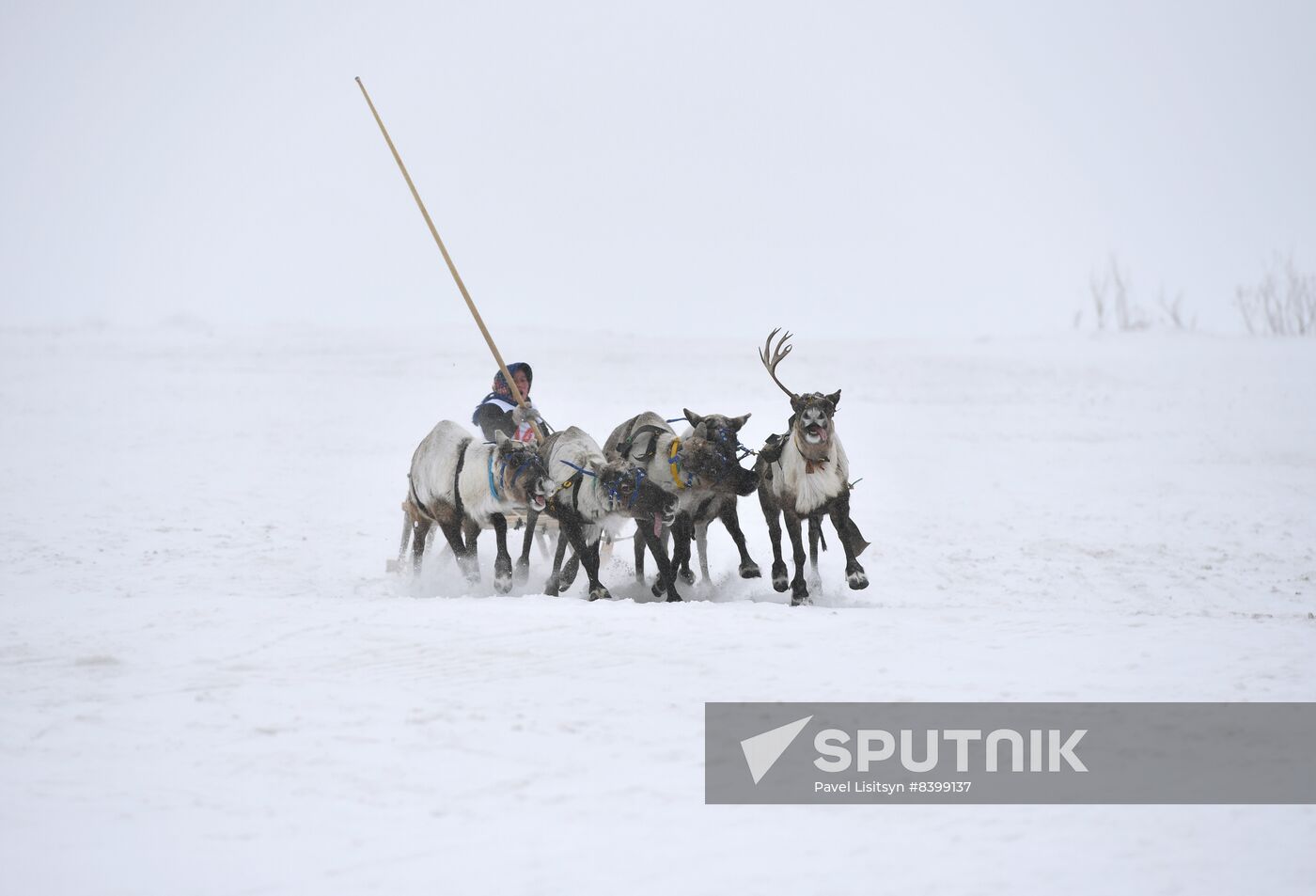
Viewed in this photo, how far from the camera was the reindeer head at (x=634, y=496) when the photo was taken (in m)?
9.51

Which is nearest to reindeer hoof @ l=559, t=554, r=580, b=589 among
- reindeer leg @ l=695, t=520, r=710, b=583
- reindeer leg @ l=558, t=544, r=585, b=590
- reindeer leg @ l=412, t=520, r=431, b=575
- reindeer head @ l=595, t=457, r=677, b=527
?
reindeer leg @ l=558, t=544, r=585, b=590

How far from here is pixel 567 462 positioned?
9.95m

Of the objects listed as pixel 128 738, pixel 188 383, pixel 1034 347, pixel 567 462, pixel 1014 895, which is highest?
pixel 1034 347

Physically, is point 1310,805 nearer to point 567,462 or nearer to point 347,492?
point 567,462

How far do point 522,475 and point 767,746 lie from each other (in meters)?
4.39

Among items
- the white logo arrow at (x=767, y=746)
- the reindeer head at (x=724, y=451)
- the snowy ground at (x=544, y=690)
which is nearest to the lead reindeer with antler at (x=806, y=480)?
the reindeer head at (x=724, y=451)

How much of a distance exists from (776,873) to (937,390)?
1107 inches

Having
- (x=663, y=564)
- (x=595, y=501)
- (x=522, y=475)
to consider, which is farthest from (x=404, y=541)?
(x=663, y=564)

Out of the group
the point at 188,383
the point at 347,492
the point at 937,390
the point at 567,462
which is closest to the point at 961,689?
the point at 567,462

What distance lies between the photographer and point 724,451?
990 centimetres

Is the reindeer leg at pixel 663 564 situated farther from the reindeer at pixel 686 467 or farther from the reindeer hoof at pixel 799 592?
the reindeer hoof at pixel 799 592

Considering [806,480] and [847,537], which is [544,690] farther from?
[847,537]

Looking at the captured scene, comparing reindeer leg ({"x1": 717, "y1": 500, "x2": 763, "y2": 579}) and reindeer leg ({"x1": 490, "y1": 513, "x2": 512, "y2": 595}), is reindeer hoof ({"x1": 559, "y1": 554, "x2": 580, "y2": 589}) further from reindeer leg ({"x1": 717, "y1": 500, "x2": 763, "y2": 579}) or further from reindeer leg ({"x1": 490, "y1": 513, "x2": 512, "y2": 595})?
reindeer leg ({"x1": 717, "y1": 500, "x2": 763, "y2": 579})

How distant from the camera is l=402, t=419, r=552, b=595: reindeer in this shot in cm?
1002
